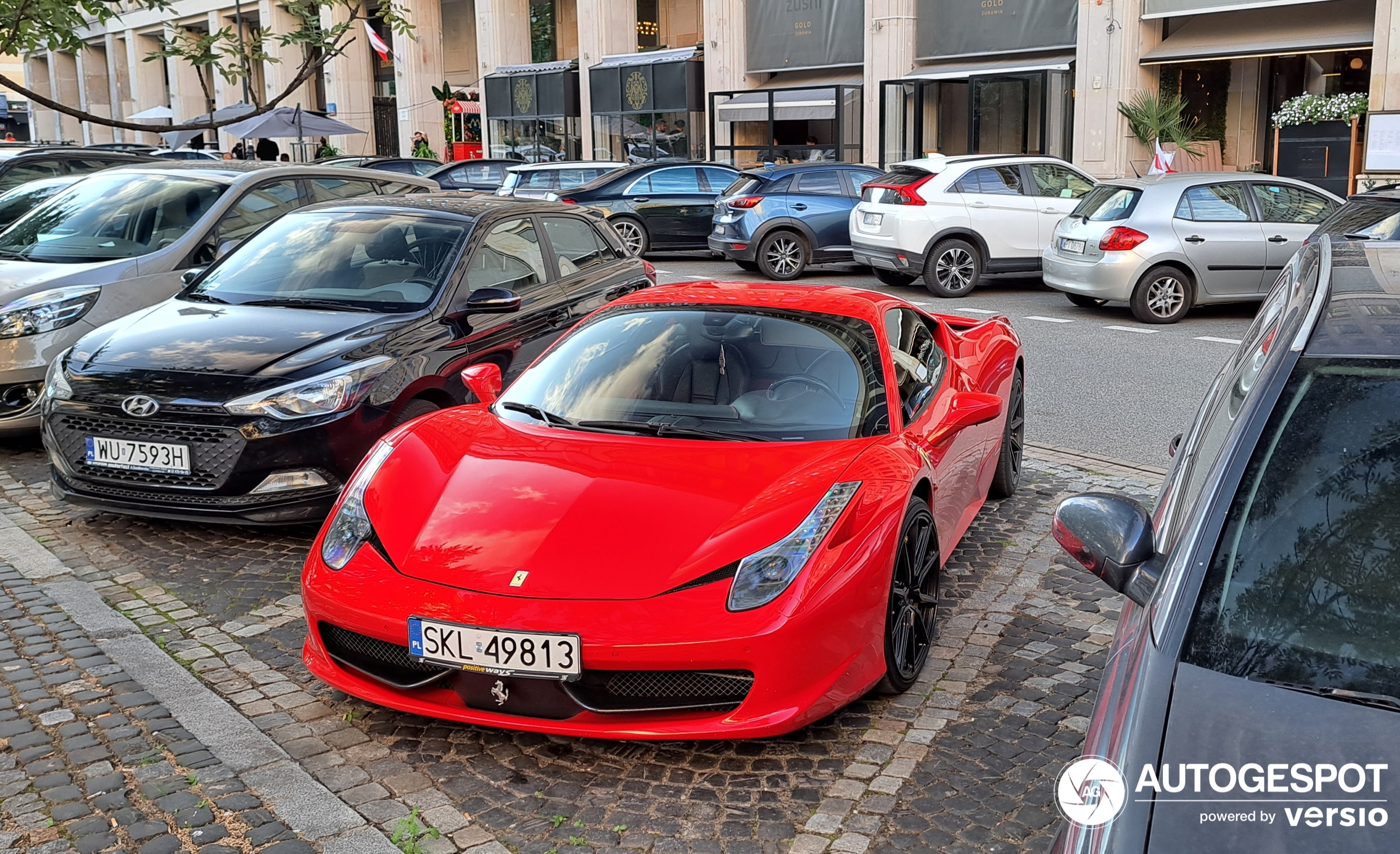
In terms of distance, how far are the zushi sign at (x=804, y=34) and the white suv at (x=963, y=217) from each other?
14149 millimetres

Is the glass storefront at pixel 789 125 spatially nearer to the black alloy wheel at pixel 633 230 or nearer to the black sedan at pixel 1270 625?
the black alloy wheel at pixel 633 230

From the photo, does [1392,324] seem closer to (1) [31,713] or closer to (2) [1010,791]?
(2) [1010,791]

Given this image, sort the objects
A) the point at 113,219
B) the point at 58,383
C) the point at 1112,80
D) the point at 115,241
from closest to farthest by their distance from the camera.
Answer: the point at 58,383 < the point at 115,241 < the point at 113,219 < the point at 1112,80

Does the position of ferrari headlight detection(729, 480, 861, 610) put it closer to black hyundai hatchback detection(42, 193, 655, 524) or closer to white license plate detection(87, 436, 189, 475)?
black hyundai hatchback detection(42, 193, 655, 524)

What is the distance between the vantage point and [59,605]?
531cm

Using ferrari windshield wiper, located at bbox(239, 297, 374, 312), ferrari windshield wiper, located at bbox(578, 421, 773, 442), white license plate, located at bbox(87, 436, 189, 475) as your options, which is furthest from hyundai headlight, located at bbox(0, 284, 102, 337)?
ferrari windshield wiper, located at bbox(578, 421, 773, 442)

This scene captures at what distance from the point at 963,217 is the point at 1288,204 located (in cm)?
365

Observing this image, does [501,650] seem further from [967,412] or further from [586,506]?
[967,412]

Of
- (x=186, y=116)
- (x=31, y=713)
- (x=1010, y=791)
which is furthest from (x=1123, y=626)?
(x=186, y=116)

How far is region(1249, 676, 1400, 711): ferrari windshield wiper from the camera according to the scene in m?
2.06

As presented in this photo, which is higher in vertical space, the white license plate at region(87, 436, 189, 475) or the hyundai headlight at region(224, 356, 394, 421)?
the hyundai headlight at region(224, 356, 394, 421)

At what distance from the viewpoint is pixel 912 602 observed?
4402 mm

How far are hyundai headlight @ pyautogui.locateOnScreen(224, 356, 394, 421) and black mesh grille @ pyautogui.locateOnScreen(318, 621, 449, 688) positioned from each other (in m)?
1.97

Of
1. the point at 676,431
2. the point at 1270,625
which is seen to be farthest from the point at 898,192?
→ the point at 1270,625
